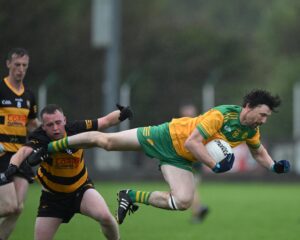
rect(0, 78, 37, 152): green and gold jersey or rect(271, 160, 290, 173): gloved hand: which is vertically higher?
rect(0, 78, 37, 152): green and gold jersey

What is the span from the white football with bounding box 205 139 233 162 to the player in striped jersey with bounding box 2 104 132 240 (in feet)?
4.42

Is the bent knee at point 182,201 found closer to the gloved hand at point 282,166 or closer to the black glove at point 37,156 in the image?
the gloved hand at point 282,166

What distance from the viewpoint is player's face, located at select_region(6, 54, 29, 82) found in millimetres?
11125

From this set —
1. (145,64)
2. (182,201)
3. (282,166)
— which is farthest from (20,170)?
(145,64)

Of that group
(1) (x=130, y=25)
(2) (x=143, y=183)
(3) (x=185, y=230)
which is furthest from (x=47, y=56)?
(3) (x=185, y=230)

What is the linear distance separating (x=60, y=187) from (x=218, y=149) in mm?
1818

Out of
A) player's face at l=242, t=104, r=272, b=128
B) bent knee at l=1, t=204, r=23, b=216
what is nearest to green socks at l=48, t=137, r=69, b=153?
bent knee at l=1, t=204, r=23, b=216

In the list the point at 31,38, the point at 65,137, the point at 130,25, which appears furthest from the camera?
the point at 130,25

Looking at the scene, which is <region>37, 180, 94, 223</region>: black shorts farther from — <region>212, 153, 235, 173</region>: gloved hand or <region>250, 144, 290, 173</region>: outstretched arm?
<region>250, 144, 290, 173</region>: outstretched arm

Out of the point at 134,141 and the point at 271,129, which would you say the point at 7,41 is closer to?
the point at 271,129

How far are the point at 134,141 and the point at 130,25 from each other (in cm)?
4033

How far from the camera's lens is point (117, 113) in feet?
34.8

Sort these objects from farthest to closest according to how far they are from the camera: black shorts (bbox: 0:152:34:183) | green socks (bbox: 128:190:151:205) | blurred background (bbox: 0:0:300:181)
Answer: blurred background (bbox: 0:0:300:181)
black shorts (bbox: 0:152:34:183)
green socks (bbox: 128:190:151:205)

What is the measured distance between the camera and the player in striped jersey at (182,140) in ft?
33.0
